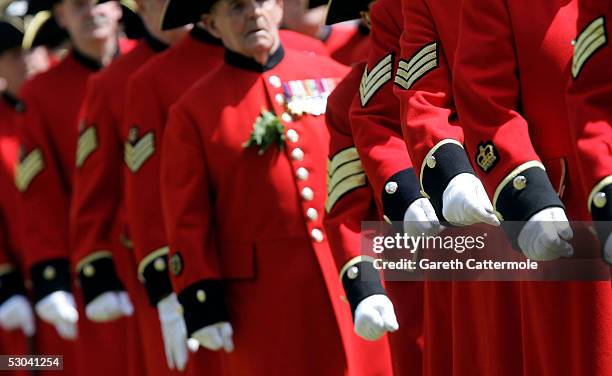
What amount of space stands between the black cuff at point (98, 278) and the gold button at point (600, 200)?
411cm

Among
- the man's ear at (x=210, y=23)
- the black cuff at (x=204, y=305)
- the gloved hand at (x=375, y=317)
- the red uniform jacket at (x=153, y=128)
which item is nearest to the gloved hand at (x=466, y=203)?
the gloved hand at (x=375, y=317)

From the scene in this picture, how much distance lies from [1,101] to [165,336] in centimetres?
343

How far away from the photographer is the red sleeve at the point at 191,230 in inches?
274

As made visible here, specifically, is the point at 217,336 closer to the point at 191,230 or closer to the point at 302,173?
the point at 191,230

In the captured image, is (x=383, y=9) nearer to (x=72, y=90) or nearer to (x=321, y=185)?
(x=321, y=185)

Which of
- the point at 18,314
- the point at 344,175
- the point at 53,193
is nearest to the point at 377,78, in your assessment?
the point at 344,175

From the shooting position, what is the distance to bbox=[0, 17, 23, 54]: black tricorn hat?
10.5 metres

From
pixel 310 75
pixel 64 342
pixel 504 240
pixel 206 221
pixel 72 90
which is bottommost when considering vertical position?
pixel 64 342

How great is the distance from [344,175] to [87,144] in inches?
96.0

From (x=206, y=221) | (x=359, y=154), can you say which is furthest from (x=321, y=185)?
(x=359, y=154)

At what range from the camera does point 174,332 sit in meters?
7.50

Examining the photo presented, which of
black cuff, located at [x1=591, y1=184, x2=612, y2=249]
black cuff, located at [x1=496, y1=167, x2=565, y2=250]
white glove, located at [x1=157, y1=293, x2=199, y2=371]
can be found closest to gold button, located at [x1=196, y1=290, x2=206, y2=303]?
white glove, located at [x1=157, y1=293, x2=199, y2=371]

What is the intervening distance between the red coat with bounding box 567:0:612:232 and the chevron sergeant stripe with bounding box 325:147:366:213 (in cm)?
150

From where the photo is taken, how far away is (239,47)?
23.4 feet
